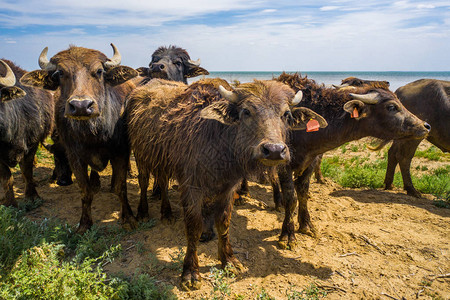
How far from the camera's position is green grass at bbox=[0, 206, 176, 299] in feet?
10.2

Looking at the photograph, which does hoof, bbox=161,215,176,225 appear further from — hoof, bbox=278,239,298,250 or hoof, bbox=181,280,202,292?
hoof, bbox=278,239,298,250

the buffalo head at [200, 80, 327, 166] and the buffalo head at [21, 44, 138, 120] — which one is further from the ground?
the buffalo head at [21, 44, 138, 120]

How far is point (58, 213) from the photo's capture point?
5.23 meters

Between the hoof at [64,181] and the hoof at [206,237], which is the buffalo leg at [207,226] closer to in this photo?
the hoof at [206,237]

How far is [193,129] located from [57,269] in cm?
199

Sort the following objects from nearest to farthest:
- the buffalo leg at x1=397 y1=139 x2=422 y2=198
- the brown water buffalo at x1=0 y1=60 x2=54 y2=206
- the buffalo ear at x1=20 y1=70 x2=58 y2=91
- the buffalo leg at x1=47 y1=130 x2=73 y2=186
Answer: the buffalo ear at x1=20 y1=70 x2=58 y2=91 < the brown water buffalo at x1=0 y1=60 x2=54 y2=206 < the buffalo leg at x1=47 y1=130 x2=73 y2=186 < the buffalo leg at x1=397 y1=139 x2=422 y2=198

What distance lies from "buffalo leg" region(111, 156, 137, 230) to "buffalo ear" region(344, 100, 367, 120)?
10.8ft

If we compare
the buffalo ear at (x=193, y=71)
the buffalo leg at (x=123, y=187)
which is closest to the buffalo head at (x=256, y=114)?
the buffalo leg at (x=123, y=187)

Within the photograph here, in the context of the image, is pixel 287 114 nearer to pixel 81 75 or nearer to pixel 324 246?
pixel 324 246

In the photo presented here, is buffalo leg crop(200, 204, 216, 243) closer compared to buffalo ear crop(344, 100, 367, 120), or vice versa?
buffalo ear crop(344, 100, 367, 120)

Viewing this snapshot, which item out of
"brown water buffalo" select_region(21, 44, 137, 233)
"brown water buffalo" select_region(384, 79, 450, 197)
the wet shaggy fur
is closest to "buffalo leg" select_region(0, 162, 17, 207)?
"brown water buffalo" select_region(21, 44, 137, 233)

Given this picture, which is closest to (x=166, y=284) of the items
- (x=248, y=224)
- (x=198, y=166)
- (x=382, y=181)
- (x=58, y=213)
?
(x=198, y=166)

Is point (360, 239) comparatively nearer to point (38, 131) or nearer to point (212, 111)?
point (212, 111)

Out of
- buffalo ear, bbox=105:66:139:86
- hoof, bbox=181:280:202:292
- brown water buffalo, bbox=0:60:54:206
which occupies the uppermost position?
buffalo ear, bbox=105:66:139:86
